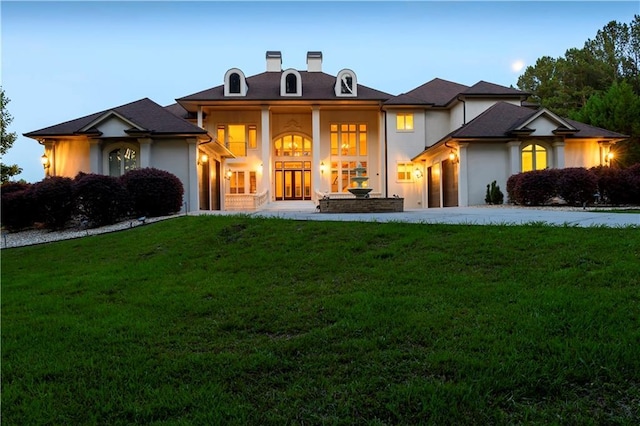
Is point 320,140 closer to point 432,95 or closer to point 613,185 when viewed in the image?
point 432,95

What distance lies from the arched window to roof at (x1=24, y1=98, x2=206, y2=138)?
5430 millimetres

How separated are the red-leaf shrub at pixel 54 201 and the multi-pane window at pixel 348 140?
17.1 m

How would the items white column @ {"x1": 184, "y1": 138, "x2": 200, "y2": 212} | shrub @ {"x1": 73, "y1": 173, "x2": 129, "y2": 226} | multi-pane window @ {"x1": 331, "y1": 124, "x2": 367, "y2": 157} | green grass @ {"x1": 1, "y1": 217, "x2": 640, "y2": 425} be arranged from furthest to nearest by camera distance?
1. multi-pane window @ {"x1": 331, "y1": 124, "x2": 367, "y2": 157}
2. white column @ {"x1": 184, "y1": 138, "x2": 200, "y2": 212}
3. shrub @ {"x1": 73, "y1": 173, "x2": 129, "y2": 226}
4. green grass @ {"x1": 1, "y1": 217, "x2": 640, "y2": 425}

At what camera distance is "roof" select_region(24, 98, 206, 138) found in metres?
19.5

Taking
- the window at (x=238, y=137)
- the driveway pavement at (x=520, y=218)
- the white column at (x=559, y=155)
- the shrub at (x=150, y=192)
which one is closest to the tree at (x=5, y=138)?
the window at (x=238, y=137)

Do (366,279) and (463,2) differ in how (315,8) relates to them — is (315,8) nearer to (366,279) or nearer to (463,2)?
(463,2)

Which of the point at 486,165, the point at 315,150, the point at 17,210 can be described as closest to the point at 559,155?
the point at 486,165

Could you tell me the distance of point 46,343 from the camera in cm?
388

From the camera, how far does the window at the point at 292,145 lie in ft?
94.6

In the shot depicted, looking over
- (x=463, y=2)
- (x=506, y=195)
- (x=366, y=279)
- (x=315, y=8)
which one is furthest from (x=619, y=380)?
(x=506, y=195)

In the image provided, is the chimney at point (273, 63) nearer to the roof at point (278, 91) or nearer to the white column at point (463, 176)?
the roof at point (278, 91)

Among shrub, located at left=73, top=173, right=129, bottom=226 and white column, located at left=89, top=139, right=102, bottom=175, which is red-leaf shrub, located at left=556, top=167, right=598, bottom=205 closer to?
shrub, located at left=73, top=173, right=129, bottom=226

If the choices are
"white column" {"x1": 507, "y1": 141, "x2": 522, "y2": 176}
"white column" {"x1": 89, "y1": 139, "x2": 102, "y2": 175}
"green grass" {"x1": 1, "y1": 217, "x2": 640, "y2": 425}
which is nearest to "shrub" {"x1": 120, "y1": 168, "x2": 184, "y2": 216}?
"white column" {"x1": 89, "y1": 139, "x2": 102, "y2": 175}

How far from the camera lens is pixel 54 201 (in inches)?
560
